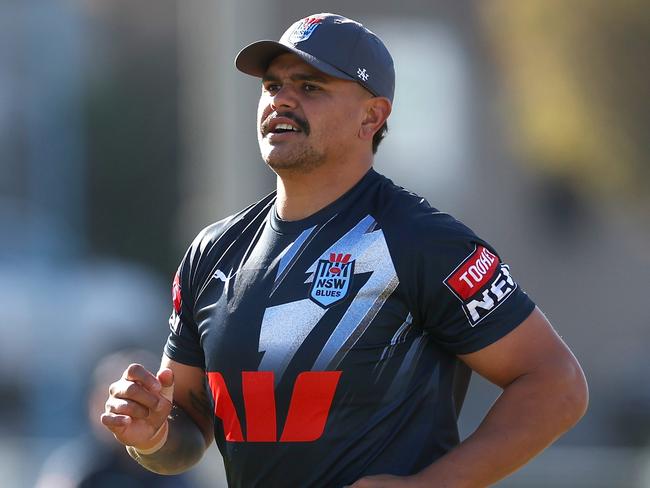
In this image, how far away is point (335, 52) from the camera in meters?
3.81

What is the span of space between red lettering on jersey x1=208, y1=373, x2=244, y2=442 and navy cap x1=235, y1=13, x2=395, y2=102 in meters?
0.95

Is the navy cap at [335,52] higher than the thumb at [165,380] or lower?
higher

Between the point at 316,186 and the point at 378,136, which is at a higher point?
the point at 378,136

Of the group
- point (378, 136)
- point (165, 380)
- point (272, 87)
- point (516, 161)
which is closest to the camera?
point (165, 380)

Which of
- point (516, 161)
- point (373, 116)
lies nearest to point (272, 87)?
point (373, 116)

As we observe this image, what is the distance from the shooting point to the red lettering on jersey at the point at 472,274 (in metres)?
3.56

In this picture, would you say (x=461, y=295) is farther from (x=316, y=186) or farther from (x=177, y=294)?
(x=177, y=294)

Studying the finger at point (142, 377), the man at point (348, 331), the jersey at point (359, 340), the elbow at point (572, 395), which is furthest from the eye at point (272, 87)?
the elbow at point (572, 395)

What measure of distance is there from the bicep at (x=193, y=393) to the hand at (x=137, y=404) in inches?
14.5

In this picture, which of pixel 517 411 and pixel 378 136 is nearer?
pixel 517 411

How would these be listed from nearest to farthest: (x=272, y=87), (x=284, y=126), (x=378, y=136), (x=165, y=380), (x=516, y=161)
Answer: (x=165, y=380)
(x=284, y=126)
(x=272, y=87)
(x=378, y=136)
(x=516, y=161)

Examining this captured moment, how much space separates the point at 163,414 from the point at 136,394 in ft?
0.44

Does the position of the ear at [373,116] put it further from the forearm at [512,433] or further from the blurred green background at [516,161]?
the blurred green background at [516,161]

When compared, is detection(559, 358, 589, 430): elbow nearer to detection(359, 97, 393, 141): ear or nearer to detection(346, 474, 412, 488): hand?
detection(346, 474, 412, 488): hand
